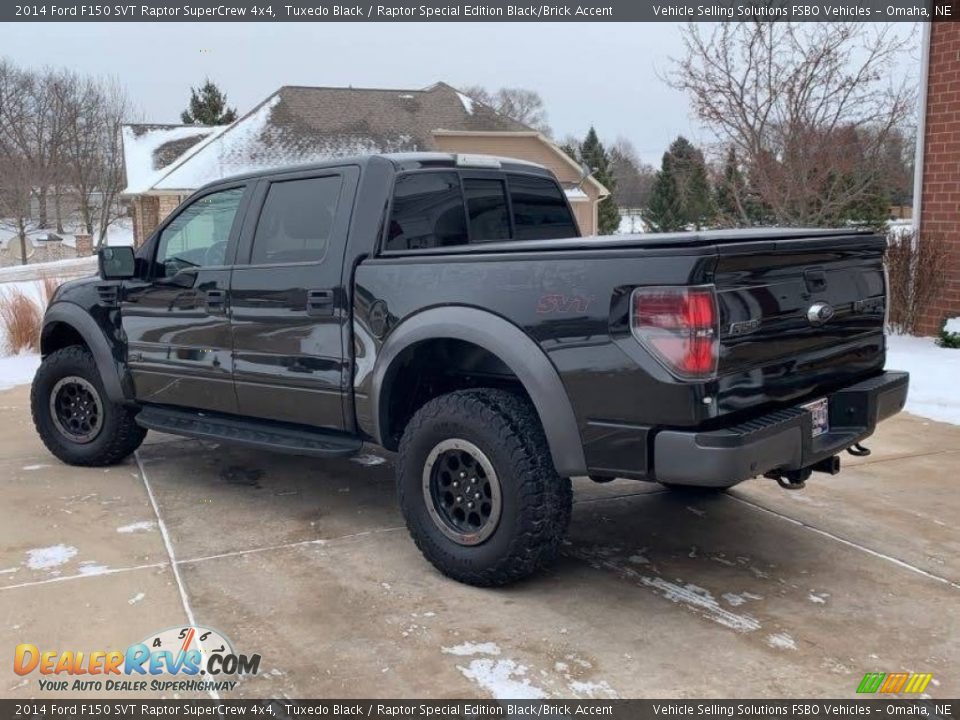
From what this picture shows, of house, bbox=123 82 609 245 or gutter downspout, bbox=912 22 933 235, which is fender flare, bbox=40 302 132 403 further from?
house, bbox=123 82 609 245

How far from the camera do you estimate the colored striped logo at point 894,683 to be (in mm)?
3045

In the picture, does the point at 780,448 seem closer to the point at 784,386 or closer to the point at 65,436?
the point at 784,386

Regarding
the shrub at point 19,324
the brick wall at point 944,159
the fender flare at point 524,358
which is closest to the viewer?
the fender flare at point 524,358

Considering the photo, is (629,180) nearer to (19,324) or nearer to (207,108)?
(207,108)

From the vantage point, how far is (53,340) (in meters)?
→ 6.22

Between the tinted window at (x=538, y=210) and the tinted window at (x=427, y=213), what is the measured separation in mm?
474

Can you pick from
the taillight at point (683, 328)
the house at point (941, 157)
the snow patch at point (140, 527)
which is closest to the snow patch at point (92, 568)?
the snow patch at point (140, 527)

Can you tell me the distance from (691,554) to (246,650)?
2158 mm

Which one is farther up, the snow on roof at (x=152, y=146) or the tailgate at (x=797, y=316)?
the snow on roof at (x=152, y=146)

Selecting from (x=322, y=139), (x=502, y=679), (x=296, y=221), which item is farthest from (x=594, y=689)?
(x=322, y=139)

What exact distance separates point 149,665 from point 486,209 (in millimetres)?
2858

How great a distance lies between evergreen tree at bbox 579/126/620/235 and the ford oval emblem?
31938mm

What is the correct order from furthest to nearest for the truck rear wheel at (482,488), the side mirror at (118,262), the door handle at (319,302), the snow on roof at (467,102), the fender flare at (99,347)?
the snow on roof at (467,102) < the fender flare at (99,347) < the side mirror at (118,262) < the door handle at (319,302) < the truck rear wheel at (482,488)

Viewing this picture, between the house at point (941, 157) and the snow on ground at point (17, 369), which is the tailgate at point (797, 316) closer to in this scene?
the house at point (941, 157)
